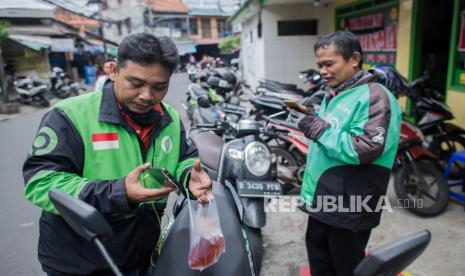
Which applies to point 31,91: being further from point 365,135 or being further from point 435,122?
point 365,135

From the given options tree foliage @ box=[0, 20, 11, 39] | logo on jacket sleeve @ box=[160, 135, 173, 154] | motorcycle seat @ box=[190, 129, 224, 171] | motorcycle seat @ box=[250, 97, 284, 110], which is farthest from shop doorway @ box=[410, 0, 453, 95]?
tree foliage @ box=[0, 20, 11, 39]

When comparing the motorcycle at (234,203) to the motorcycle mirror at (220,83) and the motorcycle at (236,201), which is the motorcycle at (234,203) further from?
the motorcycle mirror at (220,83)

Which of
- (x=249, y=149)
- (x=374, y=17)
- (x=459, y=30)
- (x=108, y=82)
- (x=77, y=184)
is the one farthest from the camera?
(x=374, y=17)

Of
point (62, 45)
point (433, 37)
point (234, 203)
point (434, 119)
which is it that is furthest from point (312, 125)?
point (62, 45)

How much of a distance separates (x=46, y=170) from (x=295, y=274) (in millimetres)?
2108

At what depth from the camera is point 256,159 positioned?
2.64m

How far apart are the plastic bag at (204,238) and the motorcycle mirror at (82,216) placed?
0.39m

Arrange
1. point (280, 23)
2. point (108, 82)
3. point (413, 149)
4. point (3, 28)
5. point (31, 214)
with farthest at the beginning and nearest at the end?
point (3, 28) < point (280, 23) < point (31, 214) < point (413, 149) < point (108, 82)

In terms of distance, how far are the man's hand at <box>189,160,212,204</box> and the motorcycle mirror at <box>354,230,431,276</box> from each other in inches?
25.4

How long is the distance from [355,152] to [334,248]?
1.89 feet

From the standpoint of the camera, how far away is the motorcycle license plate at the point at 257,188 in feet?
8.08

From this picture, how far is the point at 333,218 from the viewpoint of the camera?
1.87 m

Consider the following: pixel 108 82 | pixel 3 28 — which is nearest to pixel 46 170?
pixel 108 82

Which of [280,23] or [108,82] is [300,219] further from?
[280,23]
